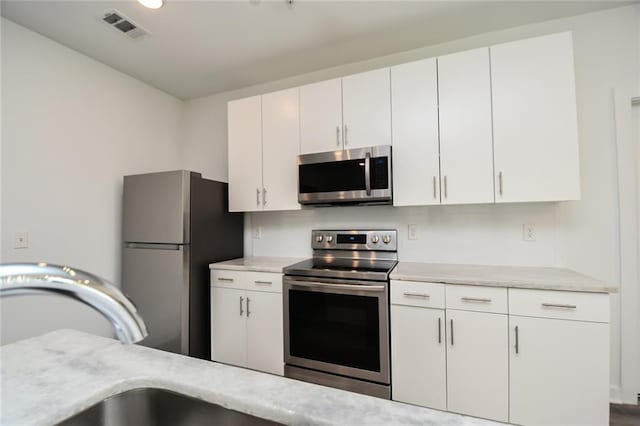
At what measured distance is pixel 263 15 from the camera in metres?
1.94

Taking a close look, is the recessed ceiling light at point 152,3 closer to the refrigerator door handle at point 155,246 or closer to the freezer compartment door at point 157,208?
the freezer compartment door at point 157,208

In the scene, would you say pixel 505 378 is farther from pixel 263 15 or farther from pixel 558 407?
pixel 263 15

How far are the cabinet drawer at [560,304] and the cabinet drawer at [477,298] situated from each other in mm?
48

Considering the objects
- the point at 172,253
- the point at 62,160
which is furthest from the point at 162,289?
the point at 62,160

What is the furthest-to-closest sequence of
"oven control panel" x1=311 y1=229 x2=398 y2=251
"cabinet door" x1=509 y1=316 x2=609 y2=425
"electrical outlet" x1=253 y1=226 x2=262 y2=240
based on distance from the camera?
"electrical outlet" x1=253 y1=226 x2=262 y2=240 < "oven control panel" x1=311 y1=229 x2=398 y2=251 < "cabinet door" x1=509 y1=316 x2=609 y2=425

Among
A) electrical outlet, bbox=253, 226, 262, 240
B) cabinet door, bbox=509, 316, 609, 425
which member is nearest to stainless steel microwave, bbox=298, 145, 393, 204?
electrical outlet, bbox=253, 226, 262, 240

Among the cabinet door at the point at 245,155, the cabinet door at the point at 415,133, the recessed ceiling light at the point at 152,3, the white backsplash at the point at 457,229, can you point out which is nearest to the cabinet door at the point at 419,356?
the white backsplash at the point at 457,229

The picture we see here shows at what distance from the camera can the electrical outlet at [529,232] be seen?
6.71 feet

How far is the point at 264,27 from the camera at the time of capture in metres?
2.06

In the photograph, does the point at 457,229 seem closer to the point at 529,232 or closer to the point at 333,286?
the point at 529,232

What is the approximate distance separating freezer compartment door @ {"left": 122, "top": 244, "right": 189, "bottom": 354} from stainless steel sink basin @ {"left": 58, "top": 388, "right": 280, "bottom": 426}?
5.37 ft

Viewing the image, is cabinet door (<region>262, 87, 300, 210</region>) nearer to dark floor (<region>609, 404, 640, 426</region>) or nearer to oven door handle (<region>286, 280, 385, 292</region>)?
oven door handle (<region>286, 280, 385, 292</region>)

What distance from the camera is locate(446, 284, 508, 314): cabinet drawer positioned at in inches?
63.9

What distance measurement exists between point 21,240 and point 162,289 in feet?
3.10
